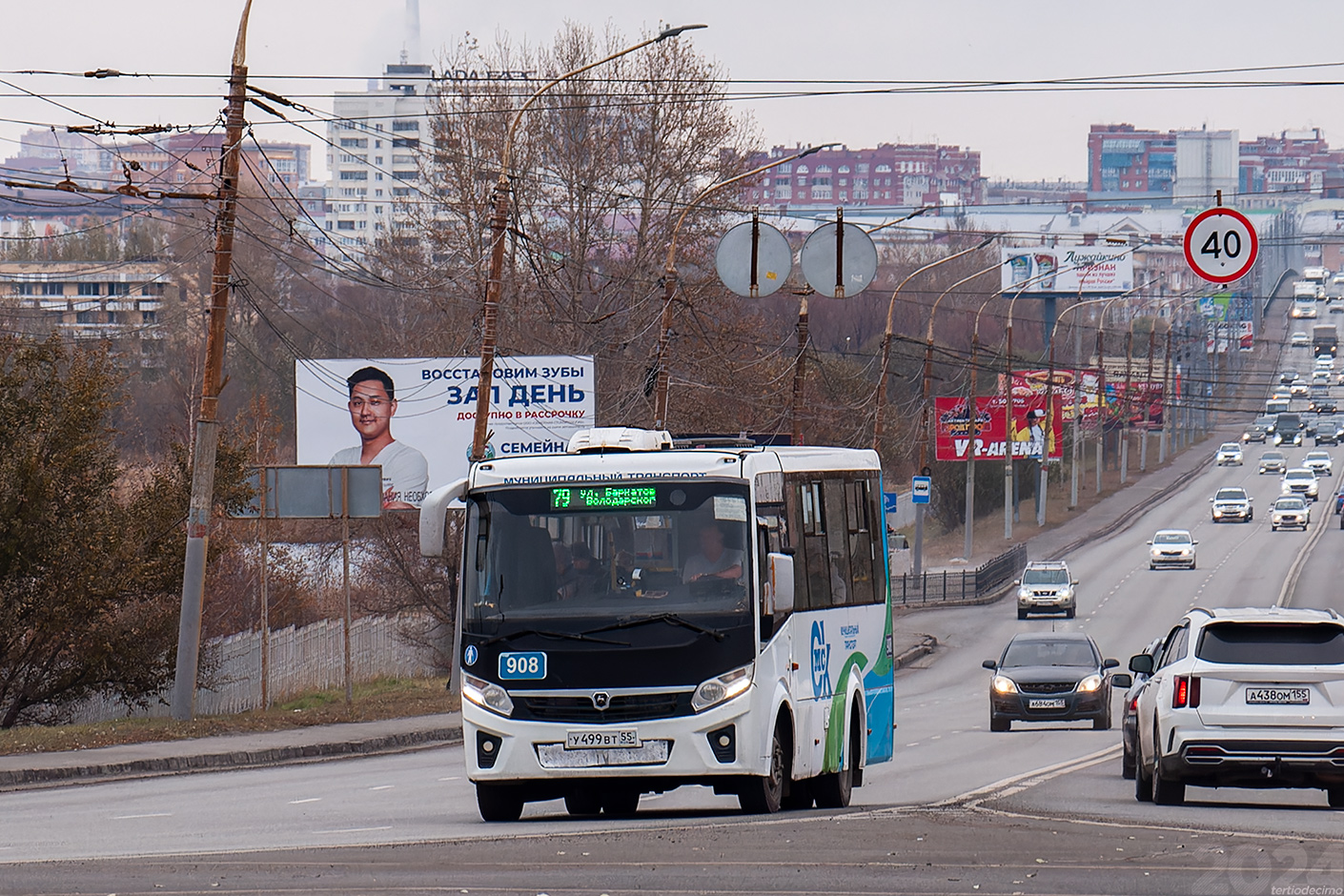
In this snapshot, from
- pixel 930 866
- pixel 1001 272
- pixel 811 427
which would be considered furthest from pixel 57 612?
pixel 1001 272

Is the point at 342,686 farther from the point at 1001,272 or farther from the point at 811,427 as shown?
the point at 1001,272

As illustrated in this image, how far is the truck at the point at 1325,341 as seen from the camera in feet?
543

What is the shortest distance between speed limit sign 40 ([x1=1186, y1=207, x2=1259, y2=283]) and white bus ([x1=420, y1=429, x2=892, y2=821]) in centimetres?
839

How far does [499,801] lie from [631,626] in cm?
176

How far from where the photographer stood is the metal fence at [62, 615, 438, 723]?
3195 cm

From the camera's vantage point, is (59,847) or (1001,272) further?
(1001,272)

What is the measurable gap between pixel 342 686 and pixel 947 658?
15813 millimetres

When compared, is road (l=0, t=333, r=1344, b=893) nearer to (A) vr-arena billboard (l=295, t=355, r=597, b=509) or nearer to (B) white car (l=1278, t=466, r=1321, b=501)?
(A) vr-arena billboard (l=295, t=355, r=597, b=509)

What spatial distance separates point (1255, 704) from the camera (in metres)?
14.1

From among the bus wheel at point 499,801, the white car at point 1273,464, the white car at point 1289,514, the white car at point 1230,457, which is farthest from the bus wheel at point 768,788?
the white car at point 1230,457

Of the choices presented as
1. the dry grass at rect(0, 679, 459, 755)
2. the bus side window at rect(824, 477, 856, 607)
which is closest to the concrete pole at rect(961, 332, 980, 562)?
the dry grass at rect(0, 679, 459, 755)

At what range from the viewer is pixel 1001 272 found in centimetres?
13650

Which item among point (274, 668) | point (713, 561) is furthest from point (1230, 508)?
point (713, 561)

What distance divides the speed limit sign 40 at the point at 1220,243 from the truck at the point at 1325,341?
499ft
